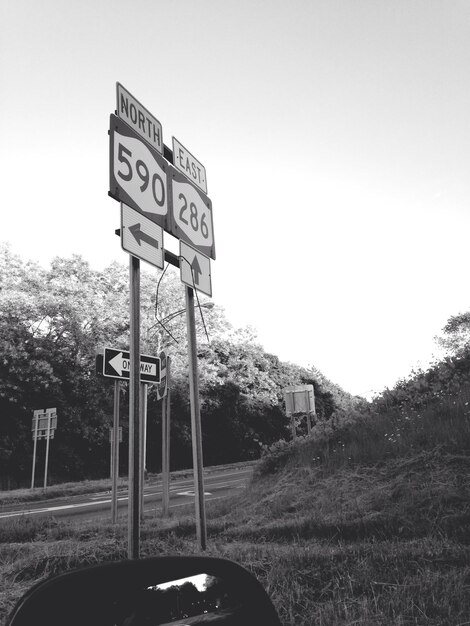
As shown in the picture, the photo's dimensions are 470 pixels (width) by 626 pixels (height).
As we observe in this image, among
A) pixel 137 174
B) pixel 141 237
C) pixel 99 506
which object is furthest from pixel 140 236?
pixel 99 506

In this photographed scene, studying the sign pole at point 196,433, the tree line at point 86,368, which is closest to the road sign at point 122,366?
the sign pole at point 196,433

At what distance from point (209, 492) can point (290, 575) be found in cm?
1065

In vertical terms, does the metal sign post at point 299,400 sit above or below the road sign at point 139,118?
below

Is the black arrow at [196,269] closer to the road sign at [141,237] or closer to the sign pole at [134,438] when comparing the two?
the road sign at [141,237]

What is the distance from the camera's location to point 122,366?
5.56 m

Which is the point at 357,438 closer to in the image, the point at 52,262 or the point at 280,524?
the point at 280,524

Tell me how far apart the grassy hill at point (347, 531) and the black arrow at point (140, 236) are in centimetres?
231

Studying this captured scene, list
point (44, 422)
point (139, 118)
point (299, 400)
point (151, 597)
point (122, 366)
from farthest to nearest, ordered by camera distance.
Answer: point (44, 422)
point (299, 400)
point (122, 366)
point (139, 118)
point (151, 597)

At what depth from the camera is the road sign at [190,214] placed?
4176 mm

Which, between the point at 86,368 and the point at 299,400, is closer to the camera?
the point at 299,400

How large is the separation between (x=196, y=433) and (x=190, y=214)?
1.89m

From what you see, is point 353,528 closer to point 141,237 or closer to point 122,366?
point 122,366

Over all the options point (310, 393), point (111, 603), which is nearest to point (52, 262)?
point (310, 393)

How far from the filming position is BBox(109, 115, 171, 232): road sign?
3428 millimetres
